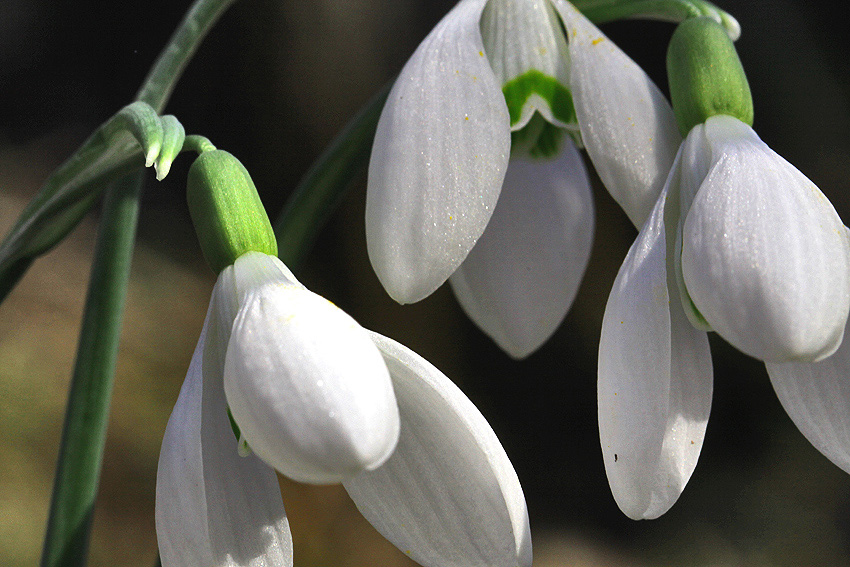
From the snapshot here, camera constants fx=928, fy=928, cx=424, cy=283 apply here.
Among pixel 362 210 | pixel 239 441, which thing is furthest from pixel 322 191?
pixel 362 210

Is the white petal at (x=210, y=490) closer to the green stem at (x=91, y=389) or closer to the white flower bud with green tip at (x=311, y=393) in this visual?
the white flower bud with green tip at (x=311, y=393)

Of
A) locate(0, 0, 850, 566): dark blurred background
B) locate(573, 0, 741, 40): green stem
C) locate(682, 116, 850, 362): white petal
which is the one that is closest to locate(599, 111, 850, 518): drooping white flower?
locate(682, 116, 850, 362): white petal

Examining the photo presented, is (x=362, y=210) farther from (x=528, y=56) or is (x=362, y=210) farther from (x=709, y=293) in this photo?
(x=709, y=293)

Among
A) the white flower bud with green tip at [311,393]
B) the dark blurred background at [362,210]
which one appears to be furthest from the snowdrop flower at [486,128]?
the dark blurred background at [362,210]

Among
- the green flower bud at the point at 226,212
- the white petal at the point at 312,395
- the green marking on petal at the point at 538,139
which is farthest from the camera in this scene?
the green marking on petal at the point at 538,139

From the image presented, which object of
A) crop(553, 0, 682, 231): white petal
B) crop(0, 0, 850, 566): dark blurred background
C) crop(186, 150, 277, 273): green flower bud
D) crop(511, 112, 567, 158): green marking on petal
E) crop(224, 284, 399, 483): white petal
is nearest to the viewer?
crop(224, 284, 399, 483): white petal

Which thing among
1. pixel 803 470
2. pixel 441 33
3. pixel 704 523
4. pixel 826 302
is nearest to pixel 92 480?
pixel 441 33

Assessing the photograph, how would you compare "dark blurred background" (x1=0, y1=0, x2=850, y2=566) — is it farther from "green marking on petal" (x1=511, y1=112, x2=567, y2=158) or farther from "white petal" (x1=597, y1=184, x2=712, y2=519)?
"white petal" (x1=597, y1=184, x2=712, y2=519)
